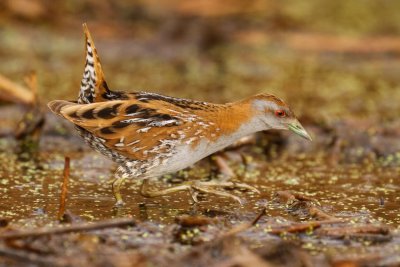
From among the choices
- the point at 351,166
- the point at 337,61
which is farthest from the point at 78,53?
the point at 351,166

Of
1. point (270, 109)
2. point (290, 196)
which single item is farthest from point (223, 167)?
point (290, 196)

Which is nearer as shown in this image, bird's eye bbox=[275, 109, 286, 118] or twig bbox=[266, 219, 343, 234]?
twig bbox=[266, 219, 343, 234]

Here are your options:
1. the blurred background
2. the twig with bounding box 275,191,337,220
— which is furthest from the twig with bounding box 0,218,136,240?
the blurred background

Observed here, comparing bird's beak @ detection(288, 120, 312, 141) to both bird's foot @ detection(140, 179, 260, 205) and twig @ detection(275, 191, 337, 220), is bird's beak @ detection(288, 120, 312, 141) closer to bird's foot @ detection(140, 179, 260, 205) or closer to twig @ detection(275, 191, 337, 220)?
twig @ detection(275, 191, 337, 220)

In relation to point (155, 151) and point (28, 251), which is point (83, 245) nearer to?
point (28, 251)

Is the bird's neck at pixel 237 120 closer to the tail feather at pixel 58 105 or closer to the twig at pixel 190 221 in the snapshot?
the twig at pixel 190 221

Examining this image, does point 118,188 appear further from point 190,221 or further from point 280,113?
point 280,113
